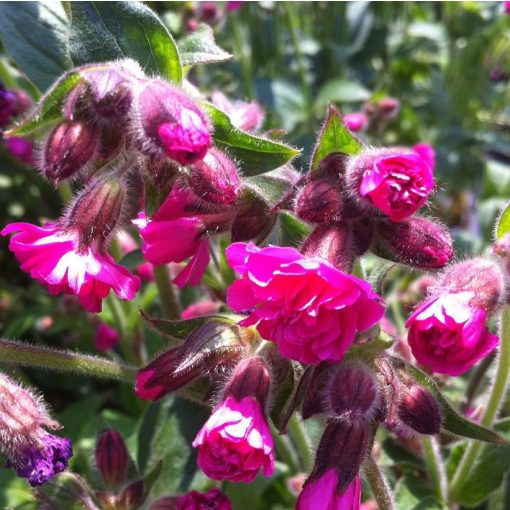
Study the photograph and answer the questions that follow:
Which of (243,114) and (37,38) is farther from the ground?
(37,38)

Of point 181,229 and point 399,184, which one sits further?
point 181,229

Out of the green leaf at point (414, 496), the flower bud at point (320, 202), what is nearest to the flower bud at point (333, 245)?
the flower bud at point (320, 202)

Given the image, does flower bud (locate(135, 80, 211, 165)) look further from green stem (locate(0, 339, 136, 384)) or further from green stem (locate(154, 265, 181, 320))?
green stem (locate(154, 265, 181, 320))

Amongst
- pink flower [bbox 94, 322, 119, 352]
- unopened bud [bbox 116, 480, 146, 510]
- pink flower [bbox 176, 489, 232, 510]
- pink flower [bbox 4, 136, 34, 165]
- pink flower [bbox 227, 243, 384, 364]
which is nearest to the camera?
pink flower [bbox 227, 243, 384, 364]

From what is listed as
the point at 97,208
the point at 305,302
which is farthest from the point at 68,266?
the point at 305,302

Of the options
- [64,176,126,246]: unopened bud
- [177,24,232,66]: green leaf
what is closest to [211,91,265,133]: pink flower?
[177,24,232,66]: green leaf

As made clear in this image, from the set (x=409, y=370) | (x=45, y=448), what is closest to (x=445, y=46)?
(x=409, y=370)

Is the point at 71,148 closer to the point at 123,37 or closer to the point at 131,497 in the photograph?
the point at 123,37
